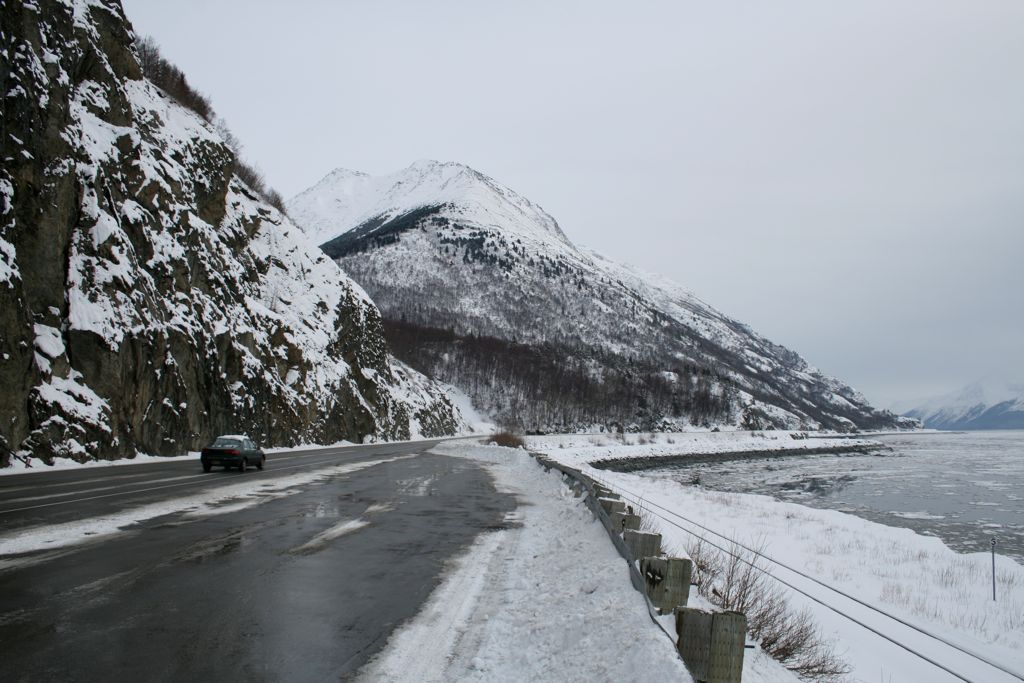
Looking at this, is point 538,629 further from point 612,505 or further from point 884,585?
point 884,585

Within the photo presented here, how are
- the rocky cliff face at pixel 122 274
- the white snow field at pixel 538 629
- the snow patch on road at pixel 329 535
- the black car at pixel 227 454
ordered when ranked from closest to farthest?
the white snow field at pixel 538 629 → the snow patch on road at pixel 329 535 → the black car at pixel 227 454 → the rocky cliff face at pixel 122 274

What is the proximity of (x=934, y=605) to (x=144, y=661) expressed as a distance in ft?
39.1

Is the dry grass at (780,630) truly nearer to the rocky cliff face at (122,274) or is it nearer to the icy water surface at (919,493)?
the icy water surface at (919,493)

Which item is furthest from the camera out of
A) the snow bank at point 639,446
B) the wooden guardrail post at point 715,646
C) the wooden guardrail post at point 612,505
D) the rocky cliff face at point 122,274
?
the snow bank at point 639,446

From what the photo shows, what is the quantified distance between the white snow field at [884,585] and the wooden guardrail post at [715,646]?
127 inches

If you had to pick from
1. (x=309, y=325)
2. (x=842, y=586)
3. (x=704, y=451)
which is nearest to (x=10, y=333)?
(x=842, y=586)

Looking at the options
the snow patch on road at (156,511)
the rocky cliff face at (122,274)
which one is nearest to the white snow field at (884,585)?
the snow patch on road at (156,511)

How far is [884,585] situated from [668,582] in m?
9.38

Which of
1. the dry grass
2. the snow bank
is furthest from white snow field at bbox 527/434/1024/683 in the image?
the snow bank

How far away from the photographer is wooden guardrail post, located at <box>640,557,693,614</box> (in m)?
5.64

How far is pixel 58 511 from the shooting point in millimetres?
12000

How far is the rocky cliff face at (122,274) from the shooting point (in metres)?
24.7

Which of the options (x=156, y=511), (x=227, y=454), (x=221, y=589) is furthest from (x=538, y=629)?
(x=227, y=454)

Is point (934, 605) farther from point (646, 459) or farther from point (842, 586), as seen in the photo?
point (646, 459)
